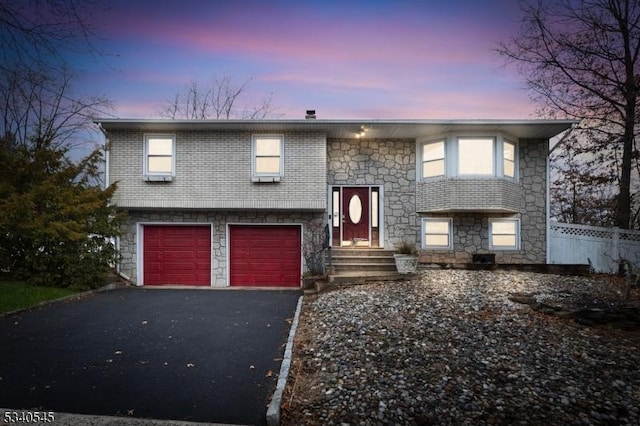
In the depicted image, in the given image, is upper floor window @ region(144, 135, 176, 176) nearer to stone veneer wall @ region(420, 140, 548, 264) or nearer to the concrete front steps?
the concrete front steps

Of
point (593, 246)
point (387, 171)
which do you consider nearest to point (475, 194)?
point (387, 171)

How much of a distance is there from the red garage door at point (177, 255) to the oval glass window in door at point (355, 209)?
5.00 m

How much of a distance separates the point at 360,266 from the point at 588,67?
37.2 feet

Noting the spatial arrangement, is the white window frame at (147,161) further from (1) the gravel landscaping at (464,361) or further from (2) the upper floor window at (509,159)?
(2) the upper floor window at (509,159)

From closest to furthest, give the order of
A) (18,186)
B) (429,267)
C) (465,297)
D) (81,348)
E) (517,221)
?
(81,348), (465,297), (18,186), (429,267), (517,221)

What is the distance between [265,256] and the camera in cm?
1113

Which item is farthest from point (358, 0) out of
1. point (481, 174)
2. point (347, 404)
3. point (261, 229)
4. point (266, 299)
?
point (347, 404)

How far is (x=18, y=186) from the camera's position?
9.28m

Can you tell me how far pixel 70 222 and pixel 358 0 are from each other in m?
9.89

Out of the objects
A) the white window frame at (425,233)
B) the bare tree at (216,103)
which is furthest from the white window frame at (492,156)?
the bare tree at (216,103)

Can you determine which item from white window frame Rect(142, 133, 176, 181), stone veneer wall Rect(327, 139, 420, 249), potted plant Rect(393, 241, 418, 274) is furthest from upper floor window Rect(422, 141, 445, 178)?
white window frame Rect(142, 133, 176, 181)

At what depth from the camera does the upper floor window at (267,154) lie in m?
10.6

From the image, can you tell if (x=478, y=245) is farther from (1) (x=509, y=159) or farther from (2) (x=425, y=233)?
(1) (x=509, y=159)

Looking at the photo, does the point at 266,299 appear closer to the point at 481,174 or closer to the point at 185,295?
the point at 185,295
